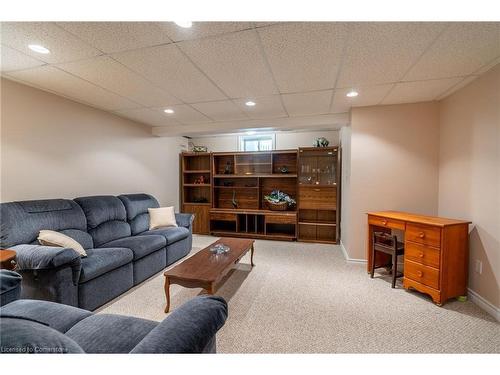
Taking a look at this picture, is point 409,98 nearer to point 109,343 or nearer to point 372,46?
point 372,46

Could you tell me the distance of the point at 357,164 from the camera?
129 inches

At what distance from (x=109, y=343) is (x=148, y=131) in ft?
13.6

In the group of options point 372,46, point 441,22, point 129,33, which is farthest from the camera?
point 372,46

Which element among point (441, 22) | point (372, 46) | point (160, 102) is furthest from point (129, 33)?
point (441, 22)

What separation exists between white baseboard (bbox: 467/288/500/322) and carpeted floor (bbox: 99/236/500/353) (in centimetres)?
6

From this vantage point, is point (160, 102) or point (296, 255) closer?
point (160, 102)

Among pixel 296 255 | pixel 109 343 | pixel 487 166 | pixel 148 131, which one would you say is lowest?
pixel 296 255

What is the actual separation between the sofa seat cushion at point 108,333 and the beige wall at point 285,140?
4.49 m

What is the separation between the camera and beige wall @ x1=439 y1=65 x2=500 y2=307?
2080mm

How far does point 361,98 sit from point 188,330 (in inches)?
127

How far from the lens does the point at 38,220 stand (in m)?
2.32

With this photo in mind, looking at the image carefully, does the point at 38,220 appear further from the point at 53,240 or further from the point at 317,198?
the point at 317,198

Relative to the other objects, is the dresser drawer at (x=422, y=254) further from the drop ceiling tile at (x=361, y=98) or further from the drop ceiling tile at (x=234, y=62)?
the drop ceiling tile at (x=234, y=62)

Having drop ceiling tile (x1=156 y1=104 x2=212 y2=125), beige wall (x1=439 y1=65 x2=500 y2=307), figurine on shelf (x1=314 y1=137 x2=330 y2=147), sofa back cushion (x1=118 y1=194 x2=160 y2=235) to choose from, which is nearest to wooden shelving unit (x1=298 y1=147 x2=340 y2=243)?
figurine on shelf (x1=314 y1=137 x2=330 y2=147)
